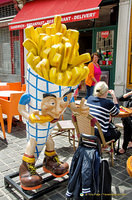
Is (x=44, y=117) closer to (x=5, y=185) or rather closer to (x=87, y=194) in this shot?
(x=87, y=194)

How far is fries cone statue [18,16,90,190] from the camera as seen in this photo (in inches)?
81.0

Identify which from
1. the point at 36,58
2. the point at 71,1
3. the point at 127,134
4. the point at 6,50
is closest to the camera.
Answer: the point at 36,58

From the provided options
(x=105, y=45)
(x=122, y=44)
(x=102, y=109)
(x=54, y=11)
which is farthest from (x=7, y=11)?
(x=102, y=109)

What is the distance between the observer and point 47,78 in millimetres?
2107

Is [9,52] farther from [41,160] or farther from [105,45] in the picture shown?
[41,160]

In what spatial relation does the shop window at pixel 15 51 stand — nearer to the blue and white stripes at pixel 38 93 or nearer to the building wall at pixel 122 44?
the building wall at pixel 122 44

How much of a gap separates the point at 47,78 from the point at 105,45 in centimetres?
680

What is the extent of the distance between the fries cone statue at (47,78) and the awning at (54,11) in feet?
13.8

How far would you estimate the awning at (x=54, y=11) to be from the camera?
20.7 feet

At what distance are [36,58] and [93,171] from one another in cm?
134

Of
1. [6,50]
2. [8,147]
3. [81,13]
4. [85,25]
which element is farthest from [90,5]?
[6,50]

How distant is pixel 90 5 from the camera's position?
256 inches

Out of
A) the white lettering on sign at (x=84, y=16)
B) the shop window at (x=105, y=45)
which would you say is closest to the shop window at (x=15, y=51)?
the shop window at (x=105, y=45)

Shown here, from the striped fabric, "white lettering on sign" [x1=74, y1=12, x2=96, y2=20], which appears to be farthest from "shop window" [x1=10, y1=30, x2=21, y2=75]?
the striped fabric
